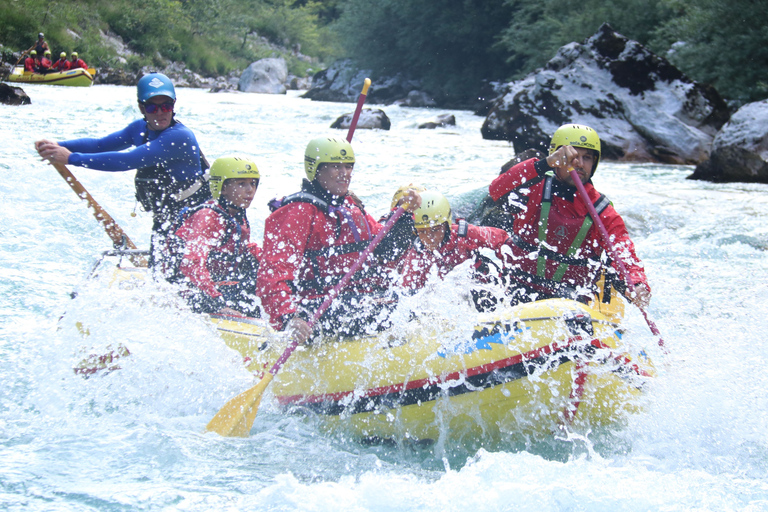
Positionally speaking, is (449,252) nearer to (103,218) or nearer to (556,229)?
(556,229)

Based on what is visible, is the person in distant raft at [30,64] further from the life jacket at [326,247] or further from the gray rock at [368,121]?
the life jacket at [326,247]

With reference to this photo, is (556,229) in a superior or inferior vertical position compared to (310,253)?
superior

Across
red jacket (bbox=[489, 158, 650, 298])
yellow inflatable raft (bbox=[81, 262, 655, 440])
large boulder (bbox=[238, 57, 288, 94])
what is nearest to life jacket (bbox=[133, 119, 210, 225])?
yellow inflatable raft (bbox=[81, 262, 655, 440])

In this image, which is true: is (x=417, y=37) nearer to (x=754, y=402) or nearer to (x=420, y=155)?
(x=420, y=155)

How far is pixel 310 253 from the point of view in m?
3.50

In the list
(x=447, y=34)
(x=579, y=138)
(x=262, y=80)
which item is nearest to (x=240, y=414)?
(x=579, y=138)

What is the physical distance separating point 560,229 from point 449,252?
0.70m

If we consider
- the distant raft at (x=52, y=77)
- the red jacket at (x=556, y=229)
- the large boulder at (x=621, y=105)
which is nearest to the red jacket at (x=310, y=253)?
the red jacket at (x=556, y=229)

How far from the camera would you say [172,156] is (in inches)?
164

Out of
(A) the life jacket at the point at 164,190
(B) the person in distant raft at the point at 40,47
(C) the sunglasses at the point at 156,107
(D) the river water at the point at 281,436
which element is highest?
(B) the person in distant raft at the point at 40,47

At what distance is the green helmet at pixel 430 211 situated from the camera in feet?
12.4

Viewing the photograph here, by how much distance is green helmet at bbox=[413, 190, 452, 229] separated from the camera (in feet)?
12.4

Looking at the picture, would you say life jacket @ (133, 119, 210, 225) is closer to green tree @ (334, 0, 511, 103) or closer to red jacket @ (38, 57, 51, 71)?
red jacket @ (38, 57, 51, 71)

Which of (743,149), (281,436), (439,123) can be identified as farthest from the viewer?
(439,123)
